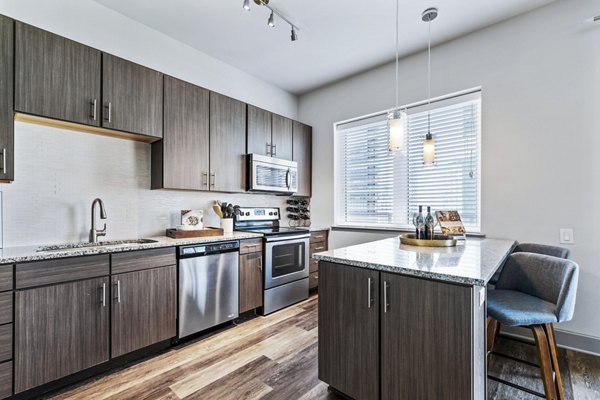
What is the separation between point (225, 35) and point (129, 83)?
1.12 meters

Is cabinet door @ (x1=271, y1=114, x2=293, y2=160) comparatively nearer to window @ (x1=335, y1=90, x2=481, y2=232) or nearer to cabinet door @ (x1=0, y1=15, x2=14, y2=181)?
window @ (x1=335, y1=90, x2=481, y2=232)

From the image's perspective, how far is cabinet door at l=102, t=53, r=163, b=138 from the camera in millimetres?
2268

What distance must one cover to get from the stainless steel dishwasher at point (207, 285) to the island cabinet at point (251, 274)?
76 millimetres

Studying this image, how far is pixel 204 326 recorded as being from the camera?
2578mm

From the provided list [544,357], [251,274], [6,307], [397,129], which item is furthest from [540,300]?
[6,307]

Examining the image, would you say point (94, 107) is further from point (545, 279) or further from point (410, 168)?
point (545, 279)

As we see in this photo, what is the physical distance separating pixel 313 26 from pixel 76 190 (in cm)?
265

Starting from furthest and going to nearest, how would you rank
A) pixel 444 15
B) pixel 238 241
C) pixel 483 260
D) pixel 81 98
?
pixel 238 241, pixel 444 15, pixel 81 98, pixel 483 260

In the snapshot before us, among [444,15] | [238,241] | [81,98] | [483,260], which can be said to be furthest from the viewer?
[238,241]

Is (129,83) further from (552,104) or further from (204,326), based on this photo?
(552,104)

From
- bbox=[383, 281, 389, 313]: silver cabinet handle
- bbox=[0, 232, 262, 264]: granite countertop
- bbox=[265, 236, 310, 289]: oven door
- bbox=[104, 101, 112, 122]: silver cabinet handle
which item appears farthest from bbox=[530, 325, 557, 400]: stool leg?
bbox=[104, 101, 112, 122]: silver cabinet handle

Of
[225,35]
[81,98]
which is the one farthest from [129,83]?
[225,35]

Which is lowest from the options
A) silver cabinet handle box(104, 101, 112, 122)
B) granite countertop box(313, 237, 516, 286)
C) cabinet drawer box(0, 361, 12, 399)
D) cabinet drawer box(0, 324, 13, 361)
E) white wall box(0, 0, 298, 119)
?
cabinet drawer box(0, 361, 12, 399)

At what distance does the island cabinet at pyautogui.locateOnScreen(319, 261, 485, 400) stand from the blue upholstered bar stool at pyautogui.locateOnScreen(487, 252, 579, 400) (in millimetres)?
392
